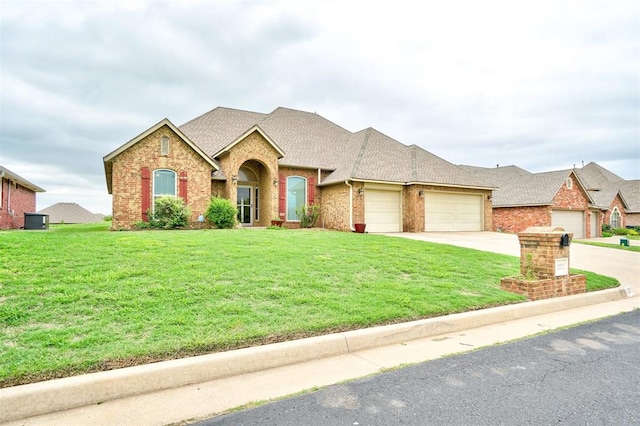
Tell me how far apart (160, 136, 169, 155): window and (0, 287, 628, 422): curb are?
14091mm

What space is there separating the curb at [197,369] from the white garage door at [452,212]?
49.9 feet

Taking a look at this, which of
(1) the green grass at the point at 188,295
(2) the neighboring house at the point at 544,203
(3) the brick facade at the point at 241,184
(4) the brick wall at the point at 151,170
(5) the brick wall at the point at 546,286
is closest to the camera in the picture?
(1) the green grass at the point at 188,295

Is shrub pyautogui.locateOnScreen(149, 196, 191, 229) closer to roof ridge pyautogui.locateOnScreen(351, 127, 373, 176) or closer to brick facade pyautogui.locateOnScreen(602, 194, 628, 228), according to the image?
roof ridge pyautogui.locateOnScreen(351, 127, 373, 176)

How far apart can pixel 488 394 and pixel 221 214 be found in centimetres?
1424

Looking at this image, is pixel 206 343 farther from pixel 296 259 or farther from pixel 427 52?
pixel 427 52

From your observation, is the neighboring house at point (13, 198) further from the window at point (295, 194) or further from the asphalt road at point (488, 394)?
the asphalt road at point (488, 394)

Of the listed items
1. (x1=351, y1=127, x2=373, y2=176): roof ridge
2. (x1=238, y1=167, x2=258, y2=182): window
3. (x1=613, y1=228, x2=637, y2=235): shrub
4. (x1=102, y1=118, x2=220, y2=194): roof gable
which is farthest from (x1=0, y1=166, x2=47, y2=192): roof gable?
(x1=613, y1=228, x2=637, y2=235): shrub

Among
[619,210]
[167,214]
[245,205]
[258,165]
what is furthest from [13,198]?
[619,210]

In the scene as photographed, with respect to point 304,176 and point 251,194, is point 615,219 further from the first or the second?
point 251,194

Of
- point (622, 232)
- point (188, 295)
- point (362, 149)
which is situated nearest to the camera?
point (188, 295)

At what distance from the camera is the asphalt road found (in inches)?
109

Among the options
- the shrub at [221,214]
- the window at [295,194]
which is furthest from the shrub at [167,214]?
the window at [295,194]

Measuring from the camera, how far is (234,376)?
3586 mm

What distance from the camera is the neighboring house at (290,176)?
1548cm
